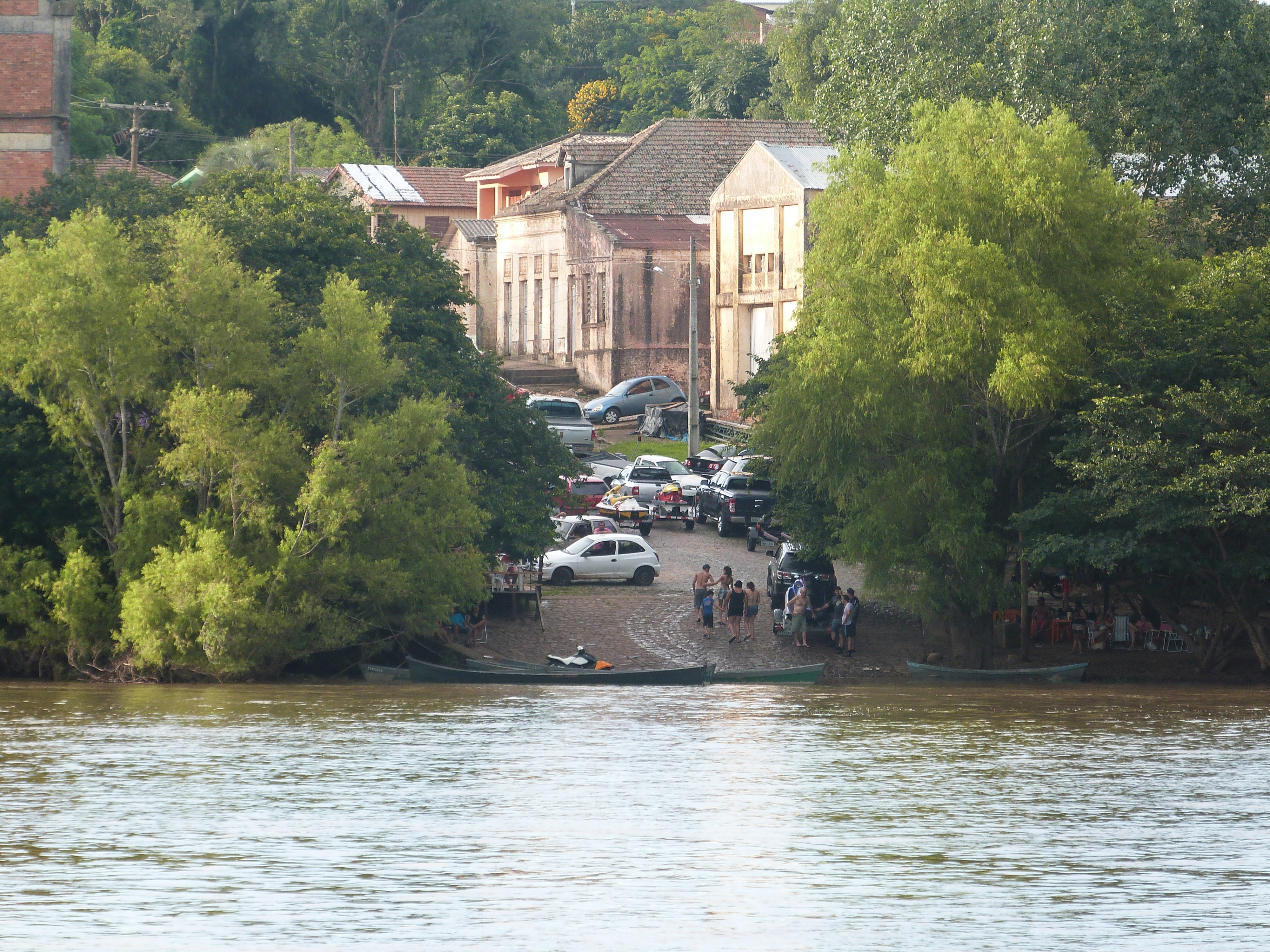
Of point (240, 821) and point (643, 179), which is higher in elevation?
point (643, 179)

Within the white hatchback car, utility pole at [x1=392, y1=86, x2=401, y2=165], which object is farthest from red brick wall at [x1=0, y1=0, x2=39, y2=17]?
utility pole at [x1=392, y1=86, x2=401, y2=165]

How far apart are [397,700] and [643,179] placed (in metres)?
43.9

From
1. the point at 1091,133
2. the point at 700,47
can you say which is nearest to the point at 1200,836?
the point at 1091,133

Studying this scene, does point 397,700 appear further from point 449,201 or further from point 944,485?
point 449,201

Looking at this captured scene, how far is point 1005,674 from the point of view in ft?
126

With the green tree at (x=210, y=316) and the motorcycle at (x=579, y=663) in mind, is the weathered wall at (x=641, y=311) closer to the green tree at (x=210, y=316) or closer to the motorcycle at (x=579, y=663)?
the motorcycle at (x=579, y=663)

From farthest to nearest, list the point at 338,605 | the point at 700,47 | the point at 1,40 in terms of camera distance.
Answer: the point at 700,47
the point at 1,40
the point at 338,605

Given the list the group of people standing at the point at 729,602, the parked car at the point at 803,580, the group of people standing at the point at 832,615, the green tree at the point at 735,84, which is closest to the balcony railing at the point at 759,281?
the parked car at the point at 803,580

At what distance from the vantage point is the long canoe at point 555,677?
37188 mm

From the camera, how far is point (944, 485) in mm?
37969

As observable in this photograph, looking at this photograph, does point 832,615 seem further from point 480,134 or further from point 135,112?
point 480,134

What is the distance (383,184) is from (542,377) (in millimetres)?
19148

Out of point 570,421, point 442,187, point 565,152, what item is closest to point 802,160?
point 570,421

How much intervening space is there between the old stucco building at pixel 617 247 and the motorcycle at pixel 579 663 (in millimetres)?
32757
